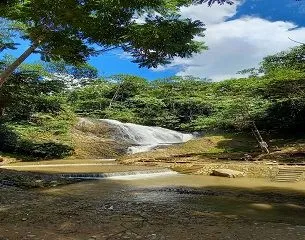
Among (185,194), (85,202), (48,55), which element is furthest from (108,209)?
Answer: (48,55)

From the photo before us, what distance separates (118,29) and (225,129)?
83.3 feet

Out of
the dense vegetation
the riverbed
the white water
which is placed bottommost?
the riverbed

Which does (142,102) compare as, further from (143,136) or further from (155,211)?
(155,211)

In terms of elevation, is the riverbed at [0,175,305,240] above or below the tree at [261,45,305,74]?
below

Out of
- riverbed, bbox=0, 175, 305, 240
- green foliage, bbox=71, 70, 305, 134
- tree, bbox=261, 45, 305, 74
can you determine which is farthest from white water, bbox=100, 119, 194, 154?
riverbed, bbox=0, 175, 305, 240

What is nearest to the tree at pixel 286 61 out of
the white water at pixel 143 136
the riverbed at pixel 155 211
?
the white water at pixel 143 136

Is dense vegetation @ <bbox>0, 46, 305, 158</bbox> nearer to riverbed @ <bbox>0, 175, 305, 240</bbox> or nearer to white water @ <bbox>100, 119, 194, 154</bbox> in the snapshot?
white water @ <bbox>100, 119, 194, 154</bbox>

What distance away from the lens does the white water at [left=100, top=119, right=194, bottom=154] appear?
29.3 metres

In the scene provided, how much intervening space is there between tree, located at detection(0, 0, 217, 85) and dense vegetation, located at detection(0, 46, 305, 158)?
298cm

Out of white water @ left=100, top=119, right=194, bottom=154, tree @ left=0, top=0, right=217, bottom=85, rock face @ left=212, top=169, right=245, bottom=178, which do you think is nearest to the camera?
tree @ left=0, top=0, right=217, bottom=85

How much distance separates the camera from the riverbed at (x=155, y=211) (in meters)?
6.36

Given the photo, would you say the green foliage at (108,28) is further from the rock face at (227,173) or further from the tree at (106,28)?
the rock face at (227,173)

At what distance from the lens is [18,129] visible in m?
26.9

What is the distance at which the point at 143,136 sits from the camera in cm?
3331
